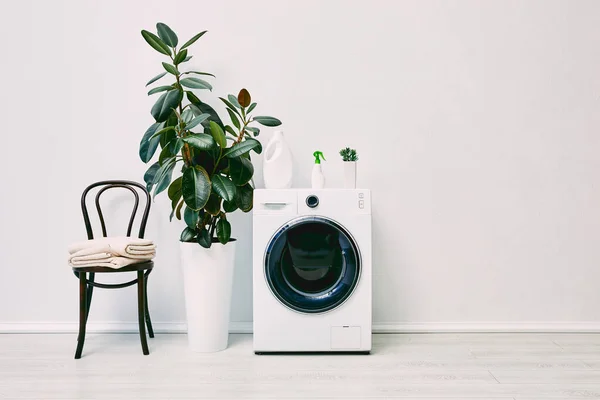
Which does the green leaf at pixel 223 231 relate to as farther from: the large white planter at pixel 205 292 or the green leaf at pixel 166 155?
the green leaf at pixel 166 155

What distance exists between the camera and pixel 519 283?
2.92m

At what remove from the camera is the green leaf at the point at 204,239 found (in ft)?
7.99

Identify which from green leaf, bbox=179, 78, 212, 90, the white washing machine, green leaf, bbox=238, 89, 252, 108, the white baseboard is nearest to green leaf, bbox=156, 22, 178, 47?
green leaf, bbox=179, 78, 212, 90

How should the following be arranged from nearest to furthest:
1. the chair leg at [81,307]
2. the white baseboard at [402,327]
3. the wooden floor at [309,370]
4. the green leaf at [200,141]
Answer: the wooden floor at [309,370] < the green leaf at [200,141] < the chair leg at [81,307] < the white baseboard at [402,327]

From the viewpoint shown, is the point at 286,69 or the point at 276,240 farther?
the point at 286,69

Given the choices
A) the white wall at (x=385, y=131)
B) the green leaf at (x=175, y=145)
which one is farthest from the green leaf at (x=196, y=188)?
the white wall at (x=385, y=131)

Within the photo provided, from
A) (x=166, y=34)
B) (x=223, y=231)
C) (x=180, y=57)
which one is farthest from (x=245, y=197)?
(x=166, y=34)

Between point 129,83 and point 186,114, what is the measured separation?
2.16 feet

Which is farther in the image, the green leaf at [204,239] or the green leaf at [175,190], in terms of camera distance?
the green leaf at [175,190]

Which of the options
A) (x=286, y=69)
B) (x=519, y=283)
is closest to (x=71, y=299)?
(x=286, y=69)

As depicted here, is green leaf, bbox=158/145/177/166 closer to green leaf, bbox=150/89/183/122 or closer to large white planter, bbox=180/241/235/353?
green leaf, bbox=150/89/183/122

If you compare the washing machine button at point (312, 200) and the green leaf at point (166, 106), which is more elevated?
the green leaf at point (166, 106)

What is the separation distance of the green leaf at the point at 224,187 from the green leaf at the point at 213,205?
0.11 metres

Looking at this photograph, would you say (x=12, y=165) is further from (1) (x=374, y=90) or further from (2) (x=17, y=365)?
(1) (x=374, y=90)
